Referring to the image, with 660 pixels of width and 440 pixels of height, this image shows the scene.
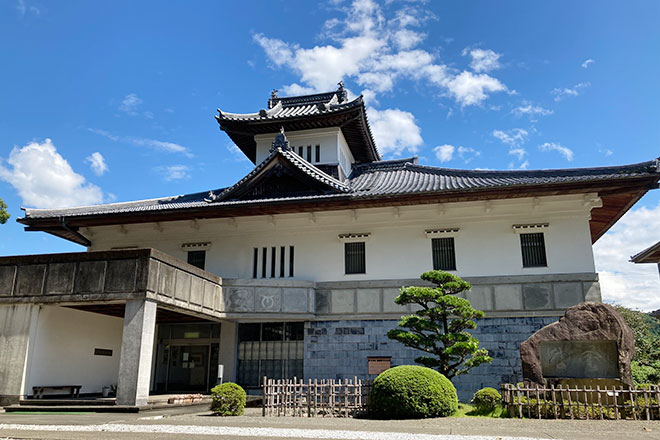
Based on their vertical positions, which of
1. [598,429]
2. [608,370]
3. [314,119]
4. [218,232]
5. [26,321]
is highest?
[314,119]

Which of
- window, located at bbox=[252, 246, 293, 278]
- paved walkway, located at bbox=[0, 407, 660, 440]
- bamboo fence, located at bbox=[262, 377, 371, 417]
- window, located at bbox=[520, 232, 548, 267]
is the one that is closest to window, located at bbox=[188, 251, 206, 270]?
window, located at bbox=[252, 246, 293, 278]

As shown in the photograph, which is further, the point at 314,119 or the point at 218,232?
the point at 314,119

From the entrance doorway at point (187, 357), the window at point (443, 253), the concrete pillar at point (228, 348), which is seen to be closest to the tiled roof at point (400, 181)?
the window at point (443, 253)

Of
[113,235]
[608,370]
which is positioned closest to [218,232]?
[113,235]

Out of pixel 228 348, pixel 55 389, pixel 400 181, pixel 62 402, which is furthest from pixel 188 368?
pixel 400 181

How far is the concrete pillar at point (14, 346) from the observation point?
52.2ft

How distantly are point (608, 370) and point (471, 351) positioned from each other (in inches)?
146

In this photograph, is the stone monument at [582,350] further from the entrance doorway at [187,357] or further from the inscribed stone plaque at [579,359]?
the entrance doorway at [187,357]

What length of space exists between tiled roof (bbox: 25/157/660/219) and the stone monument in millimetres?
5150

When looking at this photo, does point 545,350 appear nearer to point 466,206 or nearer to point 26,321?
point 466,206

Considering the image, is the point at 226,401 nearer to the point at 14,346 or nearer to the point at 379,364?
the point at 379,364

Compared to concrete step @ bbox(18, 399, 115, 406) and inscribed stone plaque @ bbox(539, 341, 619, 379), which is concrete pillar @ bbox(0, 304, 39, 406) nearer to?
concrete step @ bbox(18, 399, 115, 406)

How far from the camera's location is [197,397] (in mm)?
18172

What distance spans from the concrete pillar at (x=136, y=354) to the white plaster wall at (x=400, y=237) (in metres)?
6.59
